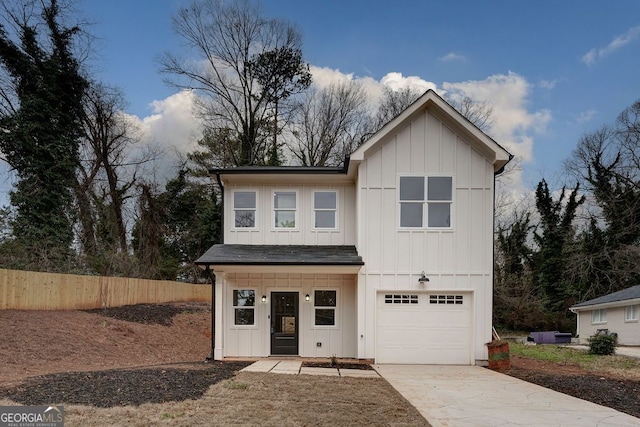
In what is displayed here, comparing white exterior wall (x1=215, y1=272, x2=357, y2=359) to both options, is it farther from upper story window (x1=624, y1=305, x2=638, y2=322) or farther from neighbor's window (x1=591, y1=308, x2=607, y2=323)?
neighbor's window (x1=591, y1=308, x2=607, y2=323)

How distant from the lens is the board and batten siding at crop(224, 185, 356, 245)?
1352 cm

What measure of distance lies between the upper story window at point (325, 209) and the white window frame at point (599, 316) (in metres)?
18.2

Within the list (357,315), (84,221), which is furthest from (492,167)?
(84,221)

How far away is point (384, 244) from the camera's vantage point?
12.2m

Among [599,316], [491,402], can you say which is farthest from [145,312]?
[599,316]

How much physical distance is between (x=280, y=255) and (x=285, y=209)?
1844 mm

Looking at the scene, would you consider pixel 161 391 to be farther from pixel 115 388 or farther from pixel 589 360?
pixel 589 360

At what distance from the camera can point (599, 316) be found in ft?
77.8

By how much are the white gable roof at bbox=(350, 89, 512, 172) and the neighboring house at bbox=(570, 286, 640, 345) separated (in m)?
13.5

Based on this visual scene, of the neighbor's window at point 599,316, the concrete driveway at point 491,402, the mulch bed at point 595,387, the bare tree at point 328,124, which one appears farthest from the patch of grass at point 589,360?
the bare tree at point 328,124

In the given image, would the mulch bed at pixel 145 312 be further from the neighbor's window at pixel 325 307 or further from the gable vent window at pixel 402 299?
the gable vent window at pixel 402 299

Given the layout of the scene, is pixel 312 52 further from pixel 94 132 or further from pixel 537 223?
pixel 537 223

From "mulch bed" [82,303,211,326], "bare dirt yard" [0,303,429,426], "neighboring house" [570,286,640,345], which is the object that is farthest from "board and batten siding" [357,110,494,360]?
"neighboring house" [570,286,640,345]

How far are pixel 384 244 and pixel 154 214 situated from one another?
851 inches
